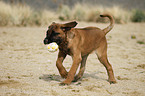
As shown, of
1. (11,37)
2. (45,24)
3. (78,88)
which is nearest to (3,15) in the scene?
(45,24)

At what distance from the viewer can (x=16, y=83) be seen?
15.9 feet

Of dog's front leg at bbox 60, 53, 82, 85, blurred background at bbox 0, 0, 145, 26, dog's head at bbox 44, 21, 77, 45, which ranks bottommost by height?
→ blurred background at bbox 0, 0, 145, 26

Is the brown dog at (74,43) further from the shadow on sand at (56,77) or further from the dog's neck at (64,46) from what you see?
the shadow on sand at (56,77)

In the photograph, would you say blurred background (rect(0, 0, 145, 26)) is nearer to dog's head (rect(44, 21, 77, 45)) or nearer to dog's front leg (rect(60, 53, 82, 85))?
dog's head (rect(44, 21, 77, 45))

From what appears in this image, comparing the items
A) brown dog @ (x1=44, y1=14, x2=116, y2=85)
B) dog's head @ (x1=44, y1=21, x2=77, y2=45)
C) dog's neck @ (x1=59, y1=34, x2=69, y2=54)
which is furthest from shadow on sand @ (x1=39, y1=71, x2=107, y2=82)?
dog's head @ (x1=44, y1=21, x2=77, y2=45)

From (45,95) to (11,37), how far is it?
23.3 ft

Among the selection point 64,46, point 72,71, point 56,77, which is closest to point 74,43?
point 64,46

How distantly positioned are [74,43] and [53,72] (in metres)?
1.47

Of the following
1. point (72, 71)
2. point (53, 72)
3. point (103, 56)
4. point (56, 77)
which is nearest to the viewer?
point (72, 71)

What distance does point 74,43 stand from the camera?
4.87m

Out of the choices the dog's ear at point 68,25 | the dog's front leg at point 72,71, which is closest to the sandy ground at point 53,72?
the dog's front leg at point 72,71

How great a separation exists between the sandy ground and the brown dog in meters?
0.33

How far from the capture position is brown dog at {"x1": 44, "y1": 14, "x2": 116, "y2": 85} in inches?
185

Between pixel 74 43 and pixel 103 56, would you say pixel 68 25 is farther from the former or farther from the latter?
pixel 103 56
